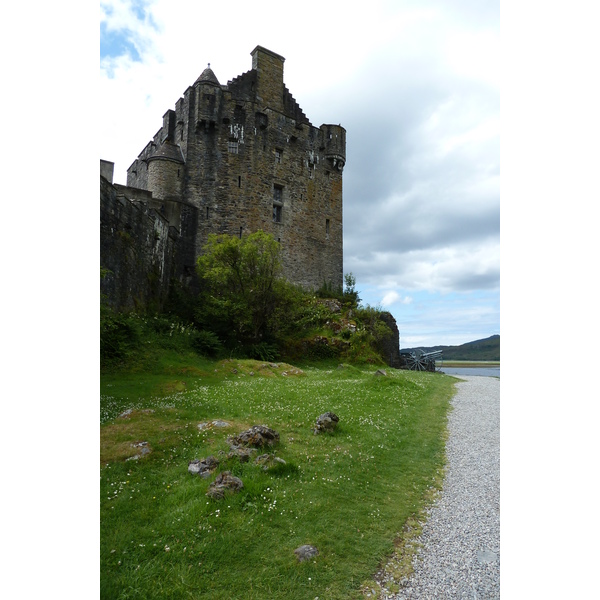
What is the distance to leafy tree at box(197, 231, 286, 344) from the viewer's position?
2117cm

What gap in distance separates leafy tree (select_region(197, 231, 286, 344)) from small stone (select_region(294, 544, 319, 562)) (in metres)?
16.8

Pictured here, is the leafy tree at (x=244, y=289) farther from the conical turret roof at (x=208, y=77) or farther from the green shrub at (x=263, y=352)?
the conical turret roof at (x=208, y=77)

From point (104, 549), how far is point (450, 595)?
3670 millimetres

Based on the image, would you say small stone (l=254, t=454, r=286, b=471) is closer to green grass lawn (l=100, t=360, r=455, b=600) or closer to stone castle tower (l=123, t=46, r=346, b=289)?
green grass lawn (l=100, t=360, r=455, b=600)

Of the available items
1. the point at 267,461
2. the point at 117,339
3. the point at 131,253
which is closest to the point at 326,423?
the point at 267,461

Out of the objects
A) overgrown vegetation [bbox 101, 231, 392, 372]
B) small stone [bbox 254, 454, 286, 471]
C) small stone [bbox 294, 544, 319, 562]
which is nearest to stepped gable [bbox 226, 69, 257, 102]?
overgrown vegetation [bbox 101, 231, 392, 372]

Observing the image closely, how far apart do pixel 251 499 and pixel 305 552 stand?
3.39 feet

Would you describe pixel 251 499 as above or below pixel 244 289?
below

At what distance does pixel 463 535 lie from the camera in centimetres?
524

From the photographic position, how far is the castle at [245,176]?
94.6 feet

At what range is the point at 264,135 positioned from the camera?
1246 inches

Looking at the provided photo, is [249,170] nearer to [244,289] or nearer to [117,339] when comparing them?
[244,289]

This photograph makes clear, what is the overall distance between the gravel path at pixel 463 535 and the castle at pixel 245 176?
18086 millimetres

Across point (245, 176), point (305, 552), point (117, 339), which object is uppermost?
point (245, 176)
